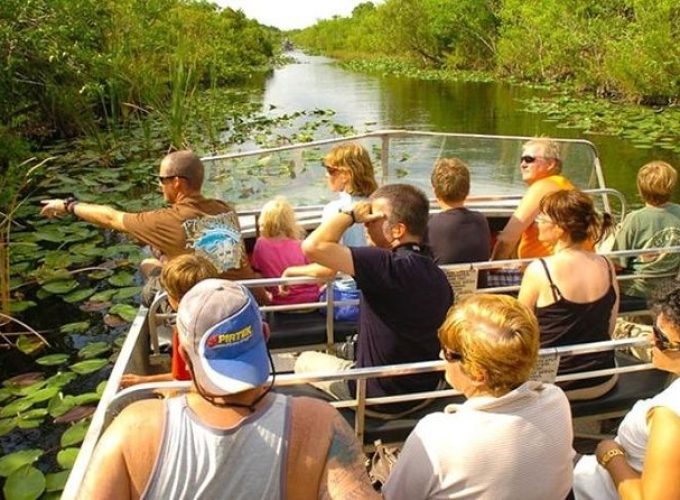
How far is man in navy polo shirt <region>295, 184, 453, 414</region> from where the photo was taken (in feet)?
7.79

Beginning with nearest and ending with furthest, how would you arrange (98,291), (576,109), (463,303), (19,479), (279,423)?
(279,423), (463,303), (19,479), (98,291), (576,109)

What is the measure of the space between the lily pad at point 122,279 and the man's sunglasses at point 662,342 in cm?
510

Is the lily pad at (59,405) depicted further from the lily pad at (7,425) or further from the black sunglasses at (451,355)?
the black sunglasses at (451,355)

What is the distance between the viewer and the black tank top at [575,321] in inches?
101

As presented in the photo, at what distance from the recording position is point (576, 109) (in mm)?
18578

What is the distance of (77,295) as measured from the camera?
5.81 meters

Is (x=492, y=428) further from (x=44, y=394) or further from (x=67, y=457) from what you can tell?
(x=44, y=394)

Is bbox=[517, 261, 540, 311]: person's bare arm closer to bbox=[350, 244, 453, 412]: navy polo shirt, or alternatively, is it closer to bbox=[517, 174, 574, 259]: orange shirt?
bbox=[350, 244, 453, 412]: navy polo shirt

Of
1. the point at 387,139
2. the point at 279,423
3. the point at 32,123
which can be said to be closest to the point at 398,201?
the point at 279,423

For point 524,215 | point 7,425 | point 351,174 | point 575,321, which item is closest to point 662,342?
point 575,321

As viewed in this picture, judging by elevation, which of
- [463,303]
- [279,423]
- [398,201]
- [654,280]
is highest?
[398,201]

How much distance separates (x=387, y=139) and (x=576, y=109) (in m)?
15.5

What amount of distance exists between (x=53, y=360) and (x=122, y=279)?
1424 mm

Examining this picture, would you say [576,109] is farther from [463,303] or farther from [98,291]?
[463,303]
